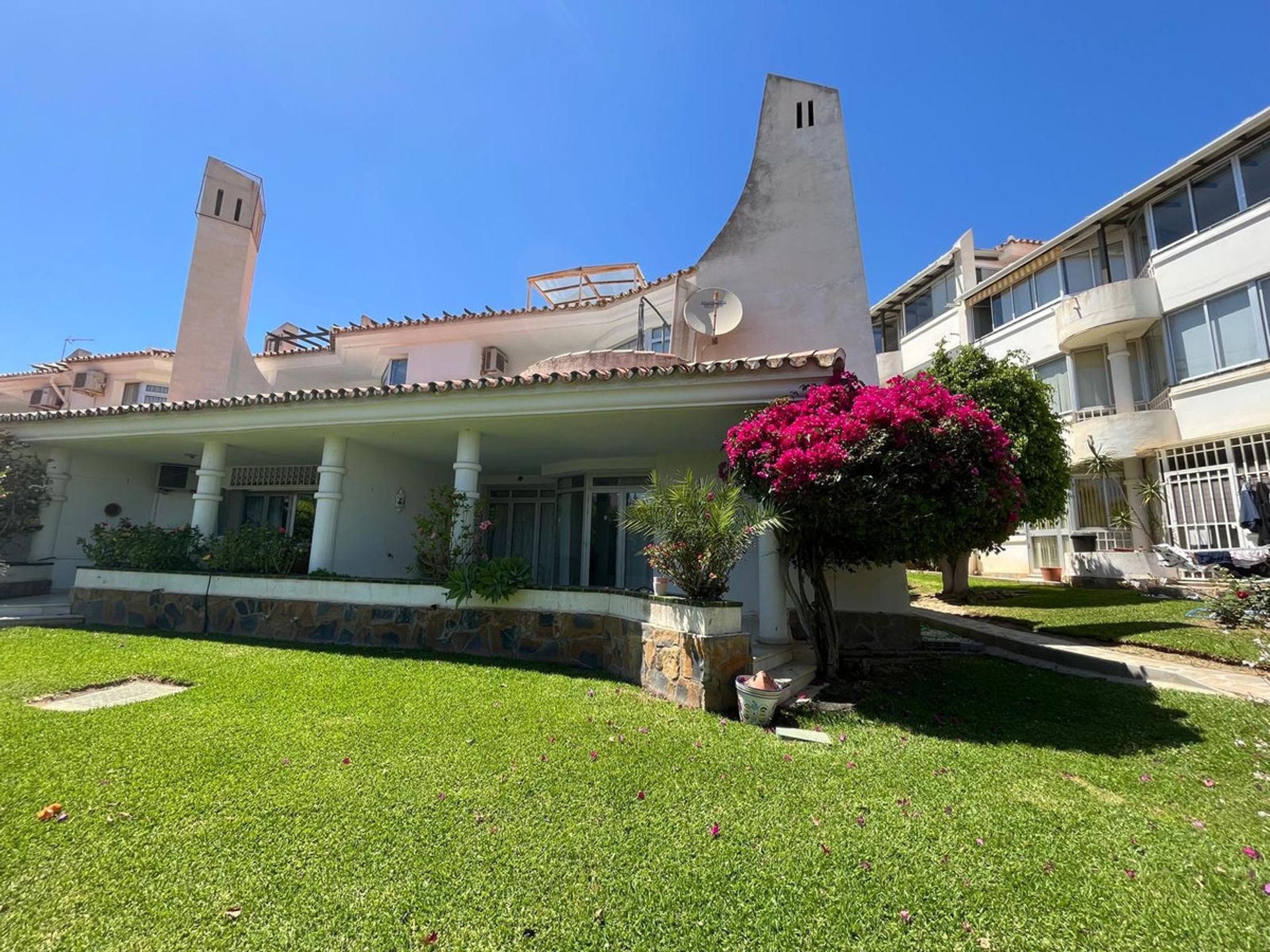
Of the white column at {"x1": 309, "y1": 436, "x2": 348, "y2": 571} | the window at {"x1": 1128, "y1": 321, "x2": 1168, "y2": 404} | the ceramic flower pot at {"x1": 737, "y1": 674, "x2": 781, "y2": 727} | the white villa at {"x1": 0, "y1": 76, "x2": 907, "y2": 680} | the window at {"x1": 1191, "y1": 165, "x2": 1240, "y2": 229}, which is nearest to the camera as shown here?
the ceramic flower pot at {"x1": 737, "y1": 674, "x2": 781, "y2": 727}

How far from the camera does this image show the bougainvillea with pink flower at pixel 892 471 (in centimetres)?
559

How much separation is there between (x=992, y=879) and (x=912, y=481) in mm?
3515

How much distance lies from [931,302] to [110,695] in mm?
29552

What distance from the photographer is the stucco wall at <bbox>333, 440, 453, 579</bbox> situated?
10594 mm

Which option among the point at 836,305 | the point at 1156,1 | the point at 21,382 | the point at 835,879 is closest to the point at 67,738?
the point at 835,879

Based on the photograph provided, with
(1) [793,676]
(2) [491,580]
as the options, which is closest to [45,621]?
(2) [491,580]

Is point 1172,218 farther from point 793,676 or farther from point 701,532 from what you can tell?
point 701,532

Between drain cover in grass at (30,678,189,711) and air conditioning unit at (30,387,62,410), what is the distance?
87.3ft

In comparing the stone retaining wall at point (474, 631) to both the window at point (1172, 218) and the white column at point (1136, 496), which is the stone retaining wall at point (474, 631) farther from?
the window at point (1172, 218)

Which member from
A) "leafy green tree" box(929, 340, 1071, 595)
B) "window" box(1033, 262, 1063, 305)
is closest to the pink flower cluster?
"leafy green tree" box(929, 340, 1071, 595)

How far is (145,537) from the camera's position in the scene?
10.5 m

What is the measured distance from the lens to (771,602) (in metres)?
7.41

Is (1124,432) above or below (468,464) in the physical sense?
above

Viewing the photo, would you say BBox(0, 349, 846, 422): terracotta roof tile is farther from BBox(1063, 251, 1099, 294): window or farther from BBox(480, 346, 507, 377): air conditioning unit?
BBox(1063, 251, 1099, 294): window
